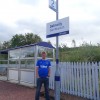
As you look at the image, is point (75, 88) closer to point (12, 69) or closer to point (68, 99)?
point (68, 99)

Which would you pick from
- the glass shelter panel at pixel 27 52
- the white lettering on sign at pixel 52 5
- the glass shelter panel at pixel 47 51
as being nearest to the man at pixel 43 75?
the white lettering on sign at pixel 52 5

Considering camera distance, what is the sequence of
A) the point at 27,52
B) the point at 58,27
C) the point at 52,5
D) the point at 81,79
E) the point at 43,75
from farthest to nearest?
1. the point at 27,52
2. the point at 81,79
3. the point at 43,75
4. the point at 52,5
5. the point at 58,27

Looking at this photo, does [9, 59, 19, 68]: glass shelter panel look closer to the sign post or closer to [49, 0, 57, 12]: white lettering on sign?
the sign post

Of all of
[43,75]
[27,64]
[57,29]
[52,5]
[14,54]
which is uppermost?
[52,5]

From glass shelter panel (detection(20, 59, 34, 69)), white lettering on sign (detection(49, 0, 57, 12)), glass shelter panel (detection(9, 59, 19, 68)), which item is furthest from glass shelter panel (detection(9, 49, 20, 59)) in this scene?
white lettering on sign (detection(49, 0, 57, 12))

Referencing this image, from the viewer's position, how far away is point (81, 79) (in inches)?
395

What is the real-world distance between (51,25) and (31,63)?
7.59m

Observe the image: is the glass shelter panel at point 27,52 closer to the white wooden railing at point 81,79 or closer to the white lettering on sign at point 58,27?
the white wooden railing at point 81,79

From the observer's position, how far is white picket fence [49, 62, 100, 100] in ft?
30.1

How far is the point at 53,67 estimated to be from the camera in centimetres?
1242

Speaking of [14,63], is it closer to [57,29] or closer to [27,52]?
[27,52]

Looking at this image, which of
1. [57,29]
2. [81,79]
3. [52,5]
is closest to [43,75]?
[81,79]

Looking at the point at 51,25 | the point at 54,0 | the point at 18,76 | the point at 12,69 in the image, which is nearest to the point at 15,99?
the point at 51,25

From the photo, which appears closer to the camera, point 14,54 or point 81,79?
point 81,79
